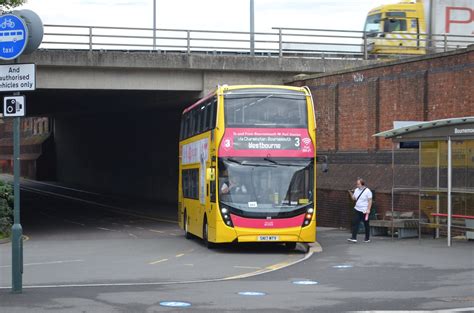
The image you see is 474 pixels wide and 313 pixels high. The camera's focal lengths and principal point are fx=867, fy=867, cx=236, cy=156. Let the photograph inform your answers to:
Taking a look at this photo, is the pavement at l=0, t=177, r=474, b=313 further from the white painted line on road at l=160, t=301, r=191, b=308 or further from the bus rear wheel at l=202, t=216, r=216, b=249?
the bus rear wheel at l=202, t=216, r=216, b=249

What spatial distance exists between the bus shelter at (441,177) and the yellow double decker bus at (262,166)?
8.19 ft

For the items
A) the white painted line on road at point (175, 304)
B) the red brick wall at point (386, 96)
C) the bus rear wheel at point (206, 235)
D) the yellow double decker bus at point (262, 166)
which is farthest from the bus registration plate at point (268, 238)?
the white painted line on road at point (175, 304)

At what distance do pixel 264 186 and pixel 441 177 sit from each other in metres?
5.57

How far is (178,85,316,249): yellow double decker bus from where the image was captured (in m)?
20.8

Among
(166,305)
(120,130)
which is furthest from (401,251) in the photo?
(120,130)

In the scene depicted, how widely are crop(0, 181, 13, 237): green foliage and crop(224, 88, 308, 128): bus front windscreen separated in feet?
31.9

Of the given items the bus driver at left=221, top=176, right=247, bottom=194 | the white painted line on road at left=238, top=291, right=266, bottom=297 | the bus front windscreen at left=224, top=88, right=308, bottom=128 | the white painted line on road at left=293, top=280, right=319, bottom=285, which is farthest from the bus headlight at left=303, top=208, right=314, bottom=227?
the white painted line on road at left=238, top=291, right=266, bottom=297

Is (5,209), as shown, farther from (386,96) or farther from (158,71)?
(386,96)

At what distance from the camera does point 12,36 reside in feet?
42.5

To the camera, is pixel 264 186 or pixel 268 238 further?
pixel 264 186

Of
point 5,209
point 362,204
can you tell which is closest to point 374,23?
point 362,204

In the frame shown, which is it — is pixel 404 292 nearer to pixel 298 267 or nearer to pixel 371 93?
pixel 298 267

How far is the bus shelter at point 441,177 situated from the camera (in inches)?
803

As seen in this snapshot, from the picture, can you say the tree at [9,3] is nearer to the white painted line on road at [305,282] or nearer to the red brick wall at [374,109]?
the red brick wall at [374,109]
